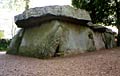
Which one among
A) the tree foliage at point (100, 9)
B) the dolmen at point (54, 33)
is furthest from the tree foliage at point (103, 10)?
the dolmen at point (54, 33)

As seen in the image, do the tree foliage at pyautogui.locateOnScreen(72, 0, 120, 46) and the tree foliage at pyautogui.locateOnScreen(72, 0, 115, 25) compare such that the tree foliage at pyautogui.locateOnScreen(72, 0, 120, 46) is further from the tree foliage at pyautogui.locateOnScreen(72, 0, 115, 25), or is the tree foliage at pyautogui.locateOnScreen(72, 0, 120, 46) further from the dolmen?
the dolmen

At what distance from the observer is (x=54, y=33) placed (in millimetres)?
10336

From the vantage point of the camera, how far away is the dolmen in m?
10.2

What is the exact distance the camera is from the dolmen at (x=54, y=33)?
10203mm

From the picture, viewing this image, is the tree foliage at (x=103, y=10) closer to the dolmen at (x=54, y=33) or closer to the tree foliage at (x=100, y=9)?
the tree foliage at (x=100, y=9)

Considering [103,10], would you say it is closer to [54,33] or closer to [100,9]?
[100,9]

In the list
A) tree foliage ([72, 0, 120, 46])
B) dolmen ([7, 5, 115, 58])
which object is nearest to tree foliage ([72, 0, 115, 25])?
tree foliage ([72, 0, 120, 46])

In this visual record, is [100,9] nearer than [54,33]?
No

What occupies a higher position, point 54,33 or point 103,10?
point 103,10

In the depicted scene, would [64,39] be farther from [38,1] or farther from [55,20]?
[38,1]

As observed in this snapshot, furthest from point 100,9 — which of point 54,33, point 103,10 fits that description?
point 54,33

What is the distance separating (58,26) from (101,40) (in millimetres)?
3393

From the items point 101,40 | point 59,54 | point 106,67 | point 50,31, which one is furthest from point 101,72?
point 101,40

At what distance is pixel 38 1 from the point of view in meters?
31.5
